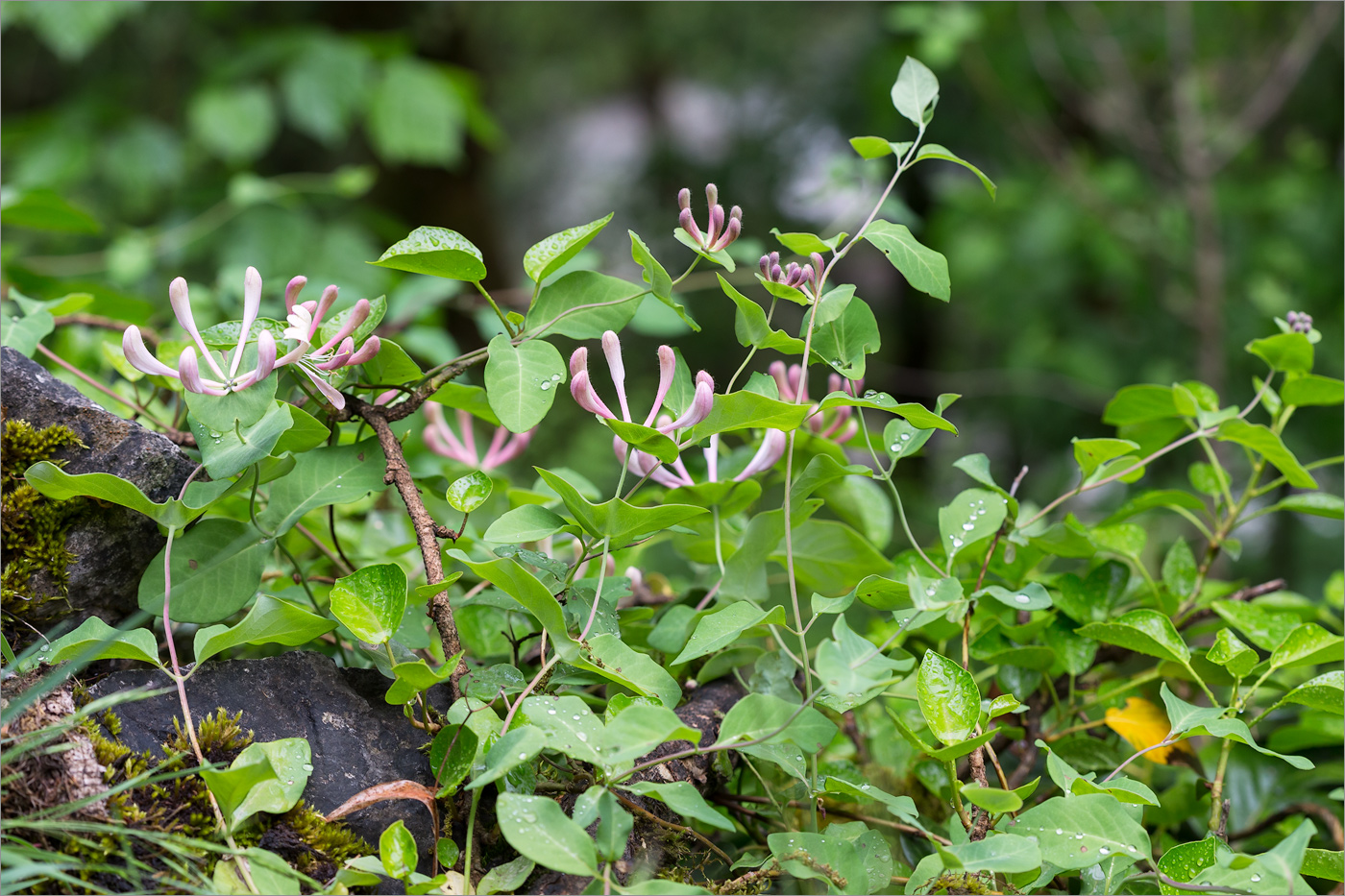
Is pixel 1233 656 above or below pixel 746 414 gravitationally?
below

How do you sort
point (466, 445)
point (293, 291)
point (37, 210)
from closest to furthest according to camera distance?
point (293, 291), point (466, 445), point (37, 210)

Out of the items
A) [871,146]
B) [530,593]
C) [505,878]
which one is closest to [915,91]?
[871,146]

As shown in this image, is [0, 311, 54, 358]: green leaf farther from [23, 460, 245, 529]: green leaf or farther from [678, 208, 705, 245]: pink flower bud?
[678, 208, 705, 245]: pink flower bud

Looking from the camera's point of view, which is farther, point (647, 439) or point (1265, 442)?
point (1265, 442)

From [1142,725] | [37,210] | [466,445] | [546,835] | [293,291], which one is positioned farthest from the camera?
[37,210]

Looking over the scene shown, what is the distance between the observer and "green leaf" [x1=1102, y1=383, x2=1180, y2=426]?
25.7 inches

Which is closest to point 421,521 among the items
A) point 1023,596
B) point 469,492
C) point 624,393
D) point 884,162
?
point 469,492

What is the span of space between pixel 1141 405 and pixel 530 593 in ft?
1.58

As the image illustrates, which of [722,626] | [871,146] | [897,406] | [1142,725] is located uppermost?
[871,146]

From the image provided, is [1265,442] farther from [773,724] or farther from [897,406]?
[773,724]

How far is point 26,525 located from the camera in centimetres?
50

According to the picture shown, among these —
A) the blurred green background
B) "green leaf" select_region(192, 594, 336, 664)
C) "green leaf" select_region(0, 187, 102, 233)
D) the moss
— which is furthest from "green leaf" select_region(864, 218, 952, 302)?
the blurred green background

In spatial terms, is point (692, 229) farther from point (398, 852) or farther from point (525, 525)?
point (398, 852)

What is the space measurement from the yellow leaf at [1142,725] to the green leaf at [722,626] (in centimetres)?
28
